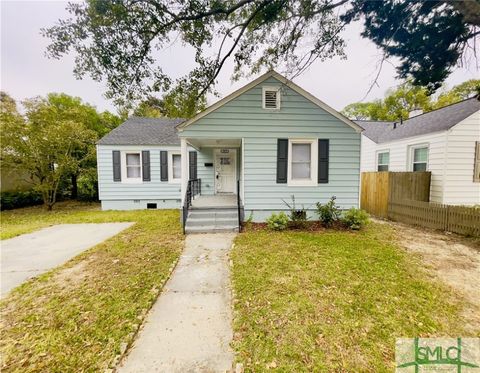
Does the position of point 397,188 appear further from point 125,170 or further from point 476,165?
point 125,170

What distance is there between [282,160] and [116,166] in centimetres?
842

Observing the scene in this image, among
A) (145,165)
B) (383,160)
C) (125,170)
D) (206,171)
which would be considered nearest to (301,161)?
(206,171)

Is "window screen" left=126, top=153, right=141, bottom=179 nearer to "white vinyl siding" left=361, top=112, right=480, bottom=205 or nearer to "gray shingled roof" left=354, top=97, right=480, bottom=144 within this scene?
"gray shingled roof" left=354, top=97, right=480, bottom=144

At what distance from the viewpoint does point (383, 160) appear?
38.7 feet

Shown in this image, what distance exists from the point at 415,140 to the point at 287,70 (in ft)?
25.6

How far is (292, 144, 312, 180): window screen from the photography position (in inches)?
293

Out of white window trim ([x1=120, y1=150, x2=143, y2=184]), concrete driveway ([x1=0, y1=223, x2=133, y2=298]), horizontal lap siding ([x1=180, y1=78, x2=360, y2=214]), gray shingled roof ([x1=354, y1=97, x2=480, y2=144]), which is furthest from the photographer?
white window trim ([x1=120, y1=150, x2=143, y2=184])

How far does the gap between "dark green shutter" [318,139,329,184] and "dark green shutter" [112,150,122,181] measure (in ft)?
31.1

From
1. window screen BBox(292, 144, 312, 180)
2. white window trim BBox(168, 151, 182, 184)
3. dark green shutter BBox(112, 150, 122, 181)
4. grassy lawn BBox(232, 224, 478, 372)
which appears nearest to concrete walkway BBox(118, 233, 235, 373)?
grassy lawn BBox(232, 224, 478, 372)

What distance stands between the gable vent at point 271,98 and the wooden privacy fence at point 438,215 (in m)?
5.97

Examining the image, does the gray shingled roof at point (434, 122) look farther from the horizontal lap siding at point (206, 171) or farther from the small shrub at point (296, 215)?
the horizontal lap siding at point (206, 171)

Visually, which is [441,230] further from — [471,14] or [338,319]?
[338,319]

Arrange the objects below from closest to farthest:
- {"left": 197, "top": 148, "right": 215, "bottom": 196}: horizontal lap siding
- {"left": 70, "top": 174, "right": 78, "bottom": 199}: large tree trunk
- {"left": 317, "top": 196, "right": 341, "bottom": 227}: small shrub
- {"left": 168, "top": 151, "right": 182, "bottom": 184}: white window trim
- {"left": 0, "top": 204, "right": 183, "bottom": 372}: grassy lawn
Result: {"left": 0, "top": 204, "right": 183, "bottom": 372}: grassy lawn → {"left": 317, "top": 196, "right": 341, "bottom": 227}: small shrub → {"left": 197, "top": 148, "right": 215, "bottom": 196}: horizontal lap siding → {"left": 168, "top": 151, "right": 182, "bottom": 184}: white window trim → {"left": 70, "top": 174, "right": 78, "bottom": 199}: large tree trunk

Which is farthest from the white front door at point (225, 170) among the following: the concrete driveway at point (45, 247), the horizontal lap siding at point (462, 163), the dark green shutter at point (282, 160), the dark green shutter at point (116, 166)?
the horizontal lap siding at point (462, 163)
